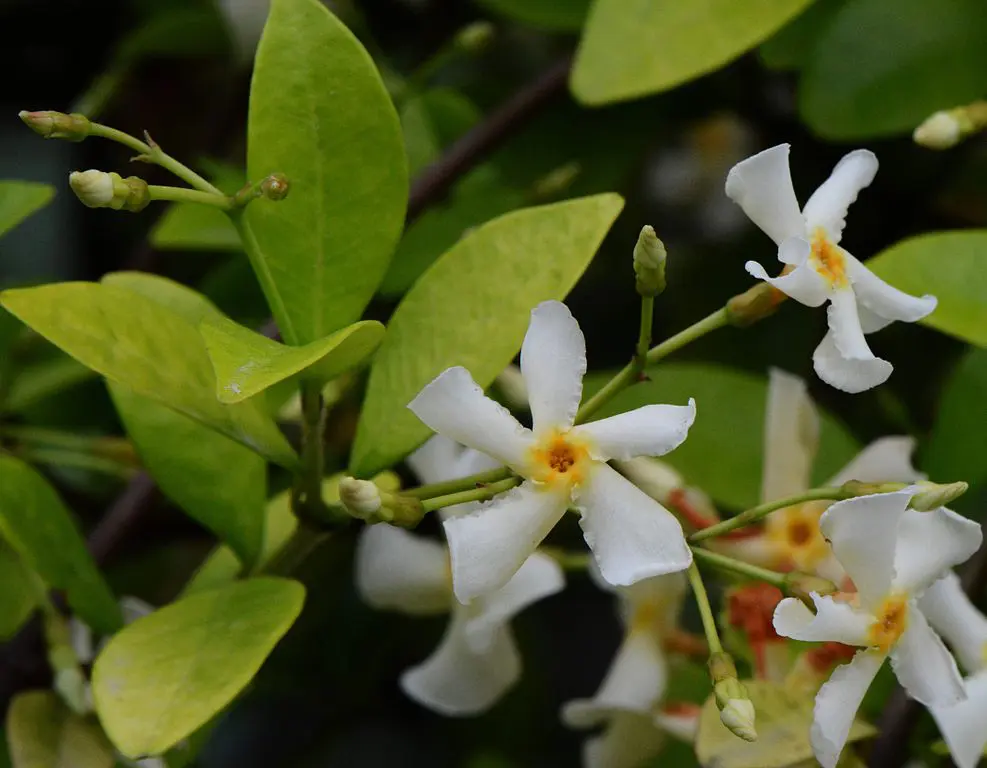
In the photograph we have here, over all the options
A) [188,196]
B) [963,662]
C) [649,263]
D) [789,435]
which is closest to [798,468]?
[789,435]

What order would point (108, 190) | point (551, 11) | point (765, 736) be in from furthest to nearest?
point (551, 11), point (765, 736), point (108, 190)

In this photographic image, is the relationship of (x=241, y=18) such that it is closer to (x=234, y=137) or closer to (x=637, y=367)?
(x=234, y=137)

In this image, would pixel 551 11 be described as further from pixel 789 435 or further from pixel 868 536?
pixel 868 536

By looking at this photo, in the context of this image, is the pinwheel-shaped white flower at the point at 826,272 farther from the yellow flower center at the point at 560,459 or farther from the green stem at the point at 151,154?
the green stem at the point at 151,154

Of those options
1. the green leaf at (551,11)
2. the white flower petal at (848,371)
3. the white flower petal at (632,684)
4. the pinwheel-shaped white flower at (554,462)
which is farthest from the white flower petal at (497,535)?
the green leaf at (551,11)

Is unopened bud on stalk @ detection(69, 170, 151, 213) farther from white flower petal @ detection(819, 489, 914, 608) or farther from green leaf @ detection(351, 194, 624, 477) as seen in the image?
white flower petal @ detection(819, 489, 914, 608)

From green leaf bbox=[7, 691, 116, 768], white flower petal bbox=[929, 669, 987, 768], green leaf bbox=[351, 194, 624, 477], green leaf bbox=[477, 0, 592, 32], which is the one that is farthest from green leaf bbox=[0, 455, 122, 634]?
green leaf bbox=[477, 0, 592, 32]
